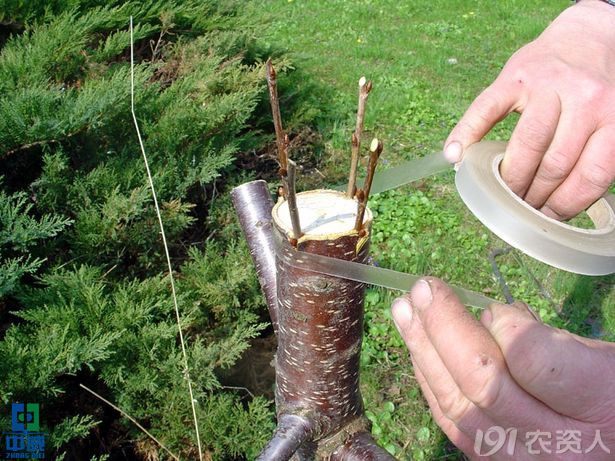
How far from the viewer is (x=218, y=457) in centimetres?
231

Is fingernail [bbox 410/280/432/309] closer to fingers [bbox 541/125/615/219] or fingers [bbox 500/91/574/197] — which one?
fingers [bbox 500/91/574/197]

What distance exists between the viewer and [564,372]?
1.01m

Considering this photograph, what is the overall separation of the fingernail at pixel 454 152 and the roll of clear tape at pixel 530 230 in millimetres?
33

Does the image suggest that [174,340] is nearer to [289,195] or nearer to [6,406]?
[6,406]

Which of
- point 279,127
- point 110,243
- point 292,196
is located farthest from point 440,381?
point 110,243

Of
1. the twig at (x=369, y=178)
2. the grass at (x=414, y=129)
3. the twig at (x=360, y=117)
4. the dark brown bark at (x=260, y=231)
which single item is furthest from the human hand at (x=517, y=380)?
the grass at (x=414, y=129)

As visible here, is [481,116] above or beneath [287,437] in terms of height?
above

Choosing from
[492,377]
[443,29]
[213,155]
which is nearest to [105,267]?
[213,155]

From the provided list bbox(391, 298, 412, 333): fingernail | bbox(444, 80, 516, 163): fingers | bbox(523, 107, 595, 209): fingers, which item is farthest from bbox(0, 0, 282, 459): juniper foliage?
bbox(523, 107, 595, 209): fingers

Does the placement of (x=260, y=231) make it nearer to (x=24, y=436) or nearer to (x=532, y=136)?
(x=532, y=136)

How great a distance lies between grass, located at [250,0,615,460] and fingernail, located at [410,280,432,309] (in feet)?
6.01

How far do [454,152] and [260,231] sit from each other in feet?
2.02

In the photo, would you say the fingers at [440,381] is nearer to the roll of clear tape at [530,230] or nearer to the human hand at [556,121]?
the roll of clear tape at [530,230]

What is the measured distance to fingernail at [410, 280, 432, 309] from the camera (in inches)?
46.3
